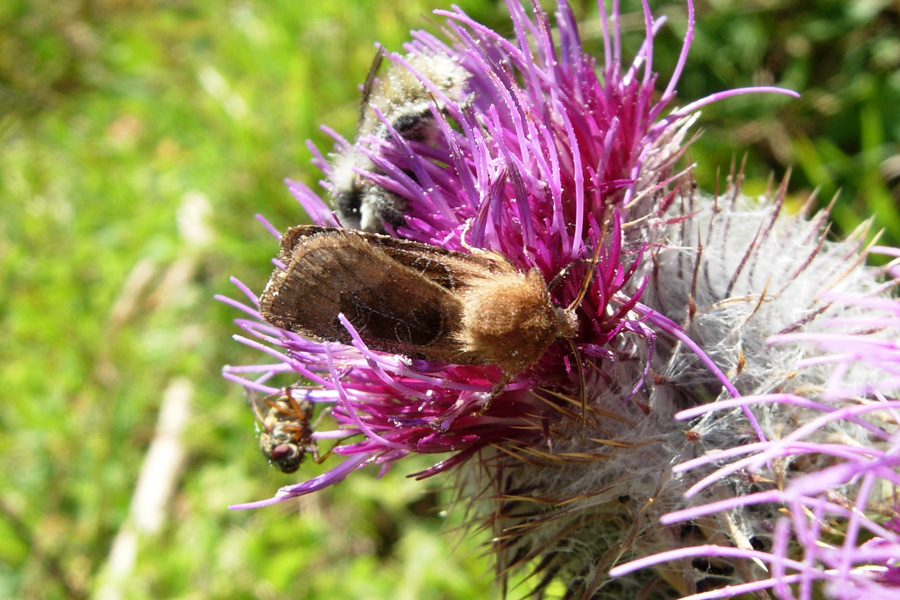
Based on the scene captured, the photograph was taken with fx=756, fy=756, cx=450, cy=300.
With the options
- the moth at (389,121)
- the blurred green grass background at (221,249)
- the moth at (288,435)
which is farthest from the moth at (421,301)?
the blurred green grass background at (221,249)

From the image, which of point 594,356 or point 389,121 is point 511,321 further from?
point 389,121

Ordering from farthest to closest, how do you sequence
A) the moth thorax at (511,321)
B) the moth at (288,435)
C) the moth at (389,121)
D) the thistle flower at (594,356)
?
the moth at (288,435) → the moth at (389,121) → the thistle flower at (594,356) → the moth thorax at (511,321)

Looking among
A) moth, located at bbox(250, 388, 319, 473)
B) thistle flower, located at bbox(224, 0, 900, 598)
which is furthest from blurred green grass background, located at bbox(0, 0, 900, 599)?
thistle flower, located at bbox(224, 0, 900, 598)

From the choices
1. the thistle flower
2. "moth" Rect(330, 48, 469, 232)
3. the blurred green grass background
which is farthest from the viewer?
the blurred green grass background

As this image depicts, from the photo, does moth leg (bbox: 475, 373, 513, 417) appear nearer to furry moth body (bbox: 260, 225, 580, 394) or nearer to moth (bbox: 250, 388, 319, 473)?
furry moth body (bbox: 260, 225, 580, 394)

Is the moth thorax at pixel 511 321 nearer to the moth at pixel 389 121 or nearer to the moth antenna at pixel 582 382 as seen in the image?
the moth antenna at pixel 582 382

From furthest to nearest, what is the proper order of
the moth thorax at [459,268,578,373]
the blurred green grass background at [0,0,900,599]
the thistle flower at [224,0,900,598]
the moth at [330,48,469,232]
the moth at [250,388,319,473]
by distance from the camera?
the blurred green grass background at [0,0,900,599] < the moth at [250,388,319,473] < the moth at [330,48,469,232] < the thistle flower at [224,0,900,598] < the moth thorax at [459,268,578,373]

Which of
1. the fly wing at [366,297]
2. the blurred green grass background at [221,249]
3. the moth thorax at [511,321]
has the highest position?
the fly wing at [366,297]

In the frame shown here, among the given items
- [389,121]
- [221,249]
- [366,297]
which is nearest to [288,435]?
[366,297]

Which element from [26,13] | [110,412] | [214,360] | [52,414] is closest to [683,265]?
[214,360]
